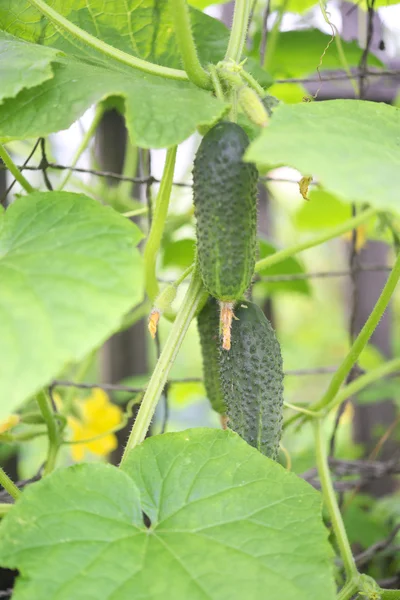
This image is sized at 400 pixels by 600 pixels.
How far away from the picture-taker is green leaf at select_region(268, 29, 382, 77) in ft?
5.20

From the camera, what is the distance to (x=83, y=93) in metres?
0.80

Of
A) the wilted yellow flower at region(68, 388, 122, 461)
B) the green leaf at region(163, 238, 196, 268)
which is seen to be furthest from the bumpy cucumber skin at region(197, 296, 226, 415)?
the wilted yellow flower at region(68, 388, 122, 461)

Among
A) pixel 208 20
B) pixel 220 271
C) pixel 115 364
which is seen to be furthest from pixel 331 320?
pixel 220 271

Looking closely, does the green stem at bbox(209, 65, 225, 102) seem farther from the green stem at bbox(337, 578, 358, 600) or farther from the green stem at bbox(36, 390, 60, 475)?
the green stem at bbox(337, 578, 358, 600)

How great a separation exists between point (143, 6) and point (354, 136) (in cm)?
56

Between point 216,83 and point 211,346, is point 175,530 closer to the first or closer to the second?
point 211,346

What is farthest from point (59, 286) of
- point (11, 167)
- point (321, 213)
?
point (321, 213)

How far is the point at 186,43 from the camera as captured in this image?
797 mm

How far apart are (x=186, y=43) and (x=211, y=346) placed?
419mm

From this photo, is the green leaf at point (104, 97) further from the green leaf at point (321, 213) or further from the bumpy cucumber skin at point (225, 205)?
the green leaf at point (321, 213)

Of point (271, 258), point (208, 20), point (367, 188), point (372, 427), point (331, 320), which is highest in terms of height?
point (208, 20)

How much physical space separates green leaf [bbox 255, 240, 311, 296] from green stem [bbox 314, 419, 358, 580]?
613 mm

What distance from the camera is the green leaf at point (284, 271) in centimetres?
171

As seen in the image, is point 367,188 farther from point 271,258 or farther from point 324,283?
point 324,283
